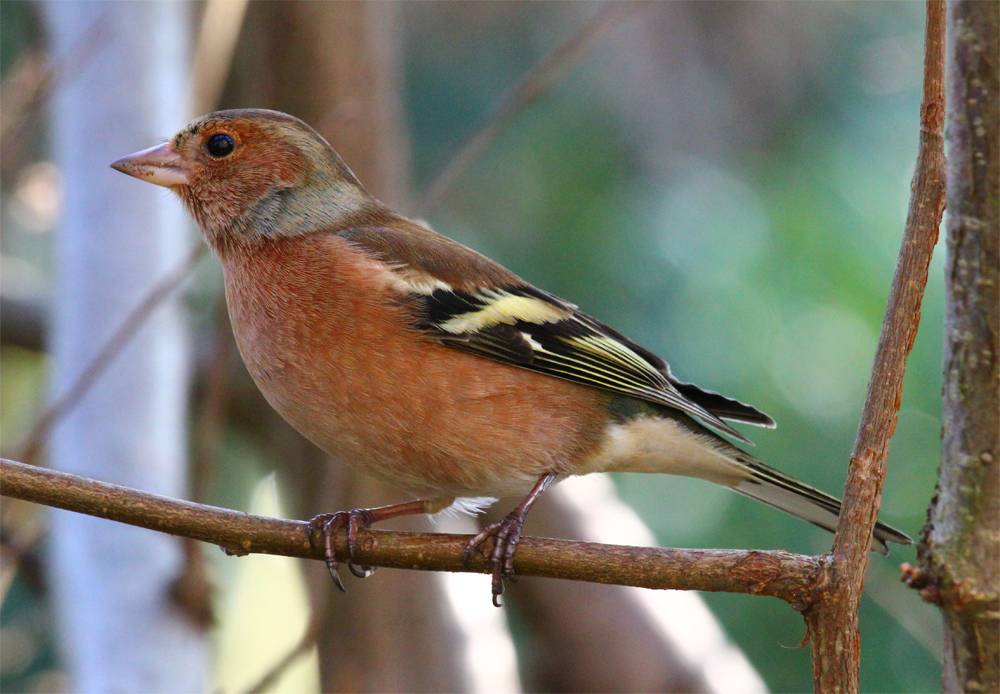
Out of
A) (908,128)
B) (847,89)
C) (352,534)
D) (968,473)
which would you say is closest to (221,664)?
(352,534)

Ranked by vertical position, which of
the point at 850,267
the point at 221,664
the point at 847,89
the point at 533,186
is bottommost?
the point at 221,664

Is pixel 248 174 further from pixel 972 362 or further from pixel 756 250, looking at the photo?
pixel 756 250

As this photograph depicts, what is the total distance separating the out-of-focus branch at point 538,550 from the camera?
248 cm

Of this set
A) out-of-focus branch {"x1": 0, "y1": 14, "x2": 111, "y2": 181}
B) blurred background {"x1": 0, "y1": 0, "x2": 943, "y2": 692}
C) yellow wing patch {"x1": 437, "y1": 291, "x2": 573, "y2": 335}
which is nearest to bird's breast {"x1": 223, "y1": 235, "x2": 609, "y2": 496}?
yellow wing patch {"x1": 437, "y1": 291, "x2": 573, "y2": 335}

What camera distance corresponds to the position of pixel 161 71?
17.3 ft

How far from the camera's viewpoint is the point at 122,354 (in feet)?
16.0

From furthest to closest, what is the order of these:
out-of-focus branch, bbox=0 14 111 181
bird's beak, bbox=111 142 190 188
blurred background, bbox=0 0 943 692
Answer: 1. blurred background, bbox=0 0 943 692
2. out-of-focus branch, bbox=0 14 111 181
3. bird's beak, bbox=111 142 190 188

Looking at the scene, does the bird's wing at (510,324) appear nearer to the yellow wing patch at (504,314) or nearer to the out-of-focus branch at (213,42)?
the yellow wing patch at (504,314)

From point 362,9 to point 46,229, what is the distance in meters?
3.41

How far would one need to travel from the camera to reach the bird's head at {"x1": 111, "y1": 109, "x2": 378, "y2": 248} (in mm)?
3793

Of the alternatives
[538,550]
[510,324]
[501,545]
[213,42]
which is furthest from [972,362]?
[213,42]

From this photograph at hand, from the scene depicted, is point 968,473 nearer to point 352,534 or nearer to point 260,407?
point 352,534

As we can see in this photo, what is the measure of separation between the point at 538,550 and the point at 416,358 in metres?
0.88

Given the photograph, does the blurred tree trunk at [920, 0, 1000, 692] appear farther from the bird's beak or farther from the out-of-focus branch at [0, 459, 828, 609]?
the bird's beak
